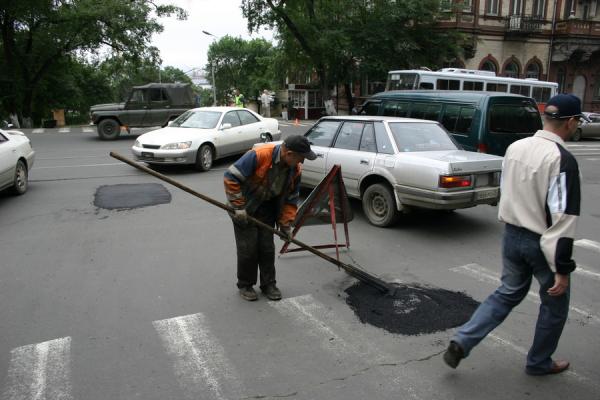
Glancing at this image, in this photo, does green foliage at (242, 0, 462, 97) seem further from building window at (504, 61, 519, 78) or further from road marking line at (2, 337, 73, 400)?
road marking line at (2, 337, 73, 400)

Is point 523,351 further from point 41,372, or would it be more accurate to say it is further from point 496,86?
point 496,86

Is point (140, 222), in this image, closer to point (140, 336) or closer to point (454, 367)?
point (140, 336)

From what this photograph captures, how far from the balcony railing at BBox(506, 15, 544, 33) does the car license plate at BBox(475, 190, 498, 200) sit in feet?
100

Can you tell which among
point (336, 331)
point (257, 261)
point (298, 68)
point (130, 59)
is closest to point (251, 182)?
point (257, 261)

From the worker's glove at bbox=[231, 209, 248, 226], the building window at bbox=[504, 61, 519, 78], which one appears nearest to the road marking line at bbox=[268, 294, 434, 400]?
the worker's glove at bbox=[231, 209, 248, 226]

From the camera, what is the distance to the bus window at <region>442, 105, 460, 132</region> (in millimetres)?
9352

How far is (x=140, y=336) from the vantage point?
12.5ft

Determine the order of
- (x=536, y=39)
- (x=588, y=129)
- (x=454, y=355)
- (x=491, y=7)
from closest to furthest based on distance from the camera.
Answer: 1. (x=454, y=355)
2. (x=588, y=129)
3. (x=491, y=7)
4. (x=536, y=39)

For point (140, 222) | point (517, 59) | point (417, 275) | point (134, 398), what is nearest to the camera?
point (134, 398)

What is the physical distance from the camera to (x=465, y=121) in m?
9.20

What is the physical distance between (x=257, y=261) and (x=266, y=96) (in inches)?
1016

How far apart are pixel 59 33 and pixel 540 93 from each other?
80.2 ft

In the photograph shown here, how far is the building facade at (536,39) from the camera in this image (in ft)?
106


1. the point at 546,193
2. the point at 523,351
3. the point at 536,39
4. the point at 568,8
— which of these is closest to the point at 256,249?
the point at 523,351
